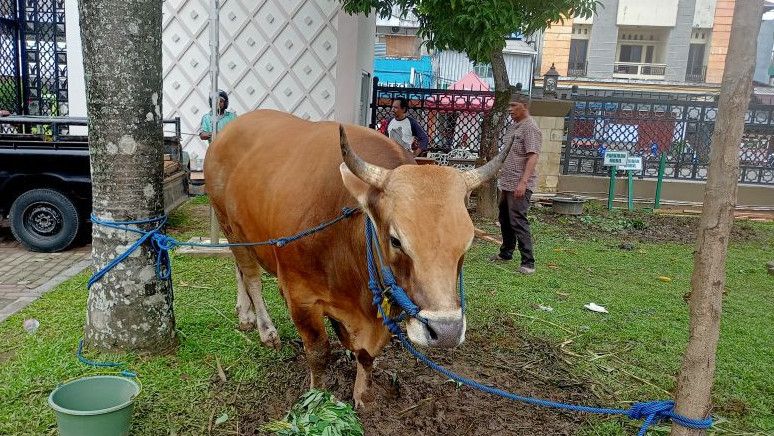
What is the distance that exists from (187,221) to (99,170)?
15.2ft

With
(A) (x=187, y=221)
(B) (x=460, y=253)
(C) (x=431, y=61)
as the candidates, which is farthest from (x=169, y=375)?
(C) (x=431, y=61)

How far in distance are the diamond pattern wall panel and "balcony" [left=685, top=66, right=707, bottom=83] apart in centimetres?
2660

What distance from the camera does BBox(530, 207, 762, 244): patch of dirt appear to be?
8.62 metres

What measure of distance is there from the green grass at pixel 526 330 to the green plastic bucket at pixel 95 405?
10.6 inches

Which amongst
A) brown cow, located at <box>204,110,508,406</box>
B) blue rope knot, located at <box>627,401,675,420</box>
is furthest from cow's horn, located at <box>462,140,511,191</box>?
blue rope knot, located at <box>627,401,675,420</box>

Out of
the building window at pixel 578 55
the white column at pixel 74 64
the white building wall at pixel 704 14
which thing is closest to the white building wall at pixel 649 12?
the white building wall at pixel 704 14

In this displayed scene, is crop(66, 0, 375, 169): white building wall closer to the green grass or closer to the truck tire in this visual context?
the truck tire

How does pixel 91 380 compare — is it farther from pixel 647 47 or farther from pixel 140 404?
pixel 647 47

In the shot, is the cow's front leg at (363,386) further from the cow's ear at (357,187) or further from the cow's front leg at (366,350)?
the cow's ear at (357,187)

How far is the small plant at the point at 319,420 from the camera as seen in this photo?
9.70 feet

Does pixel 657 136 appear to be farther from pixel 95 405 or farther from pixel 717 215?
pixel 95 405

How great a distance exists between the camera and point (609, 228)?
29.5 feet


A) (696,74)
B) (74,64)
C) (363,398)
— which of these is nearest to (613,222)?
(363,398)

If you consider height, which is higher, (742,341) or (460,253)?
(460,253)
